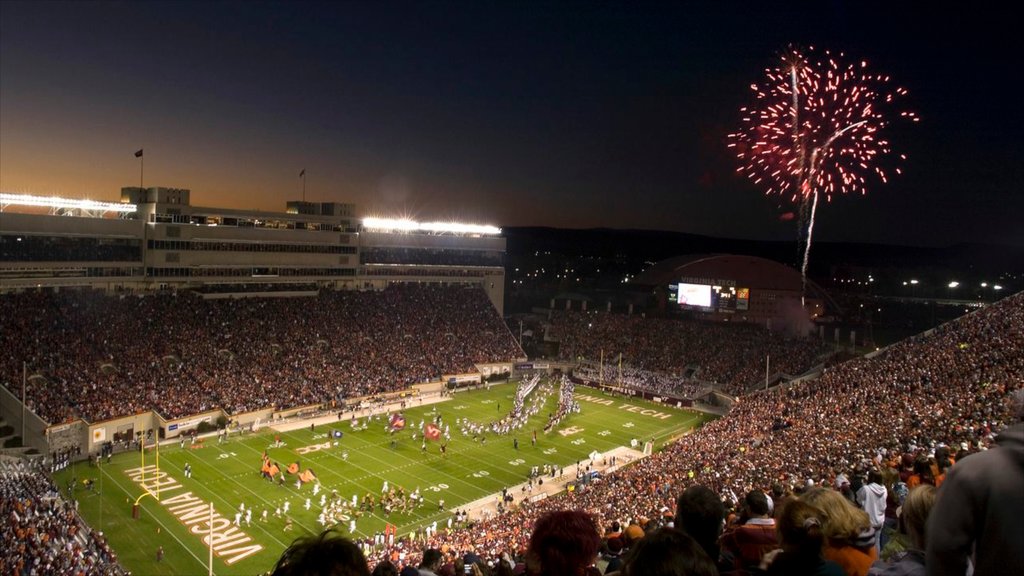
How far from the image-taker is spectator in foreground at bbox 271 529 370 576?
2.35m

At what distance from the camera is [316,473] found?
3012 cm

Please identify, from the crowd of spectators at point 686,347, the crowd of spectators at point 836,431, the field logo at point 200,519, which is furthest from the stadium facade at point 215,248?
the crowd of spectators at point 836,431

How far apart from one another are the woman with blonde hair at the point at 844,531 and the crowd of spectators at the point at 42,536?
1687cm

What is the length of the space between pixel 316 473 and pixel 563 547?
29004mm

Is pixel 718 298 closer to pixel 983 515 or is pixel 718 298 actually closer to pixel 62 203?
pixel 62 203

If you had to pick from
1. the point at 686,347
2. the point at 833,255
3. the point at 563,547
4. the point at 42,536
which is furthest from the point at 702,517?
the point at 833,255

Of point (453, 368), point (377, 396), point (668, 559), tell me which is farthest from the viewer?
point (453, 368)

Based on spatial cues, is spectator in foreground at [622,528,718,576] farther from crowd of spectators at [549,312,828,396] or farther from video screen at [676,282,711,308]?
video screen at [676,282,711,308]

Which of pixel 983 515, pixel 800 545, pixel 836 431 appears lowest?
pixel 836 431

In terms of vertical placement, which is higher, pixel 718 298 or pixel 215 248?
pixel 215 248

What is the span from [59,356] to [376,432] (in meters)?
16.3

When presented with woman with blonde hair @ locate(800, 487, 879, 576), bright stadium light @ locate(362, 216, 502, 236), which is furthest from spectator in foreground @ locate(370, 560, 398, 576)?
bright stadium light @ locate(362, 216, 502, 236)

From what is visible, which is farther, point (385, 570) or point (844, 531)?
point (385, 570)

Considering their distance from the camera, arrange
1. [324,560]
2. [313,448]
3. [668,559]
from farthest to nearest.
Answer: [313,448], [668,559], [324,560]
